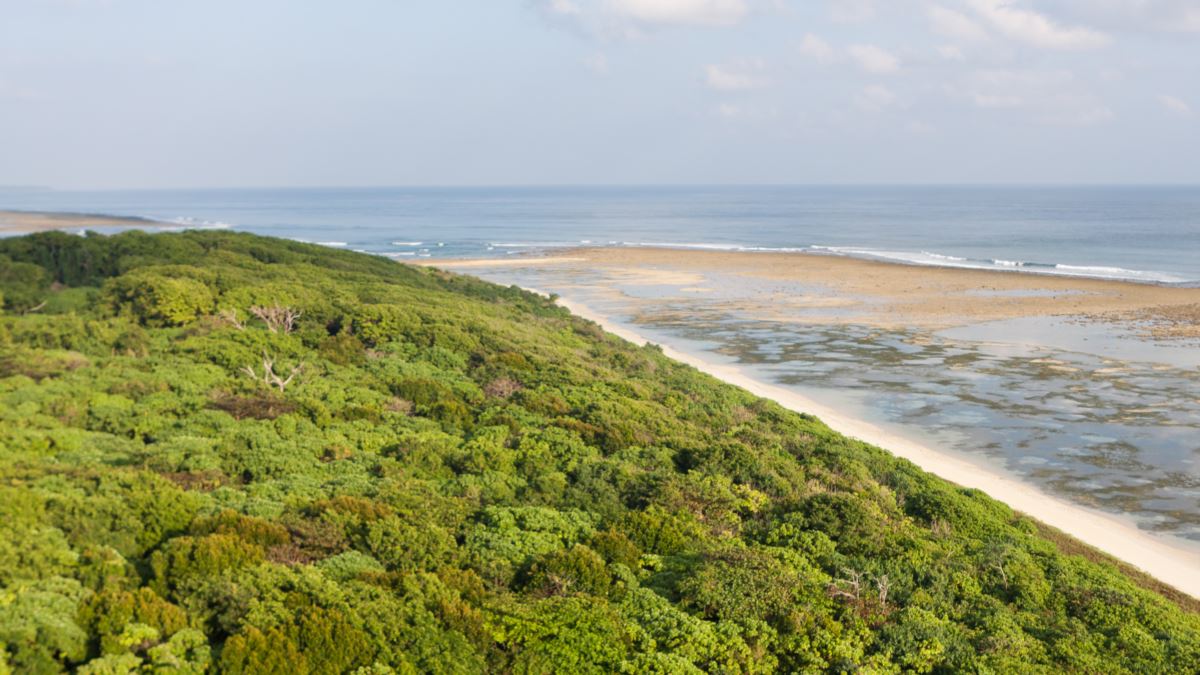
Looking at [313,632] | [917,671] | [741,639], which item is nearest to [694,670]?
[741,639]

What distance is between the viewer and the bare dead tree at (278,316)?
27.0 meters

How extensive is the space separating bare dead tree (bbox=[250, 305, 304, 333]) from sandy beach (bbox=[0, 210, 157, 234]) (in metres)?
99.5

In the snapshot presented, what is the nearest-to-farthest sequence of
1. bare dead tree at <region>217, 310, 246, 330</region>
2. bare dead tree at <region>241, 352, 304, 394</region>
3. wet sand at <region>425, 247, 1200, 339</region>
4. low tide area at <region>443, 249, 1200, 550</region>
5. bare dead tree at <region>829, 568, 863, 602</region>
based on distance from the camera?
bare dead tree at <region>829, 568, 863, 602</region>, bare dead tree at <region>241, 352, 304, 394</region>, low tide area at <region>443, 249, 1200, 550</region>, bare dead tree at <region>217, 310, 246, 330</region>, wet sand at <region>425, 247, 1200, 339</region>

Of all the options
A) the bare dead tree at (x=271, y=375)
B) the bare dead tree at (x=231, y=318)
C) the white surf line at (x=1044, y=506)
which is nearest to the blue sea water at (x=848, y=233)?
the white surf line at (x=1044, y=506)

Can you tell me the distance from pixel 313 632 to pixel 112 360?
15.5 meters

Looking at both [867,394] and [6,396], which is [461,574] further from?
[867,394]

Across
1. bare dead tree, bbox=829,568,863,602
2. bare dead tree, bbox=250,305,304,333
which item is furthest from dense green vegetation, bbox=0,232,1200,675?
bare dead tree, bbox=250,305,304,333

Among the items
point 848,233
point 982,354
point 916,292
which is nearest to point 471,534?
point 982,354

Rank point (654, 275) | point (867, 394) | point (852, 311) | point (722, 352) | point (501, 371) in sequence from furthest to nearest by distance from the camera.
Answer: point (654, 275) → point (852, 311) → point (722, 352) → point (867, 394) → point (501, 371)

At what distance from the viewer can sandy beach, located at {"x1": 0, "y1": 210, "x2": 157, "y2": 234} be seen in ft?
377

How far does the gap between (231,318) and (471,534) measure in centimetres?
1695

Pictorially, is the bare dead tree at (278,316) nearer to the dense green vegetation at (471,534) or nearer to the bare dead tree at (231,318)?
the bare dead tree at (231,318)

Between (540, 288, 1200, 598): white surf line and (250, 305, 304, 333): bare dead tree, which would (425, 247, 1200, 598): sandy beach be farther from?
(250, 305, 304, 333): bare dead tree

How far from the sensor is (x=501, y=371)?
24953 millimetres
